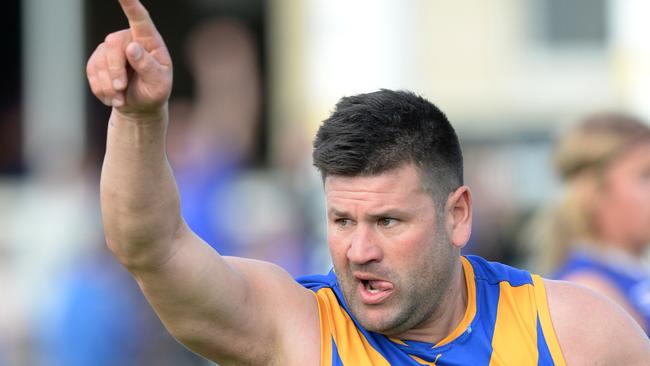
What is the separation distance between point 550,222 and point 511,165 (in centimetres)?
555

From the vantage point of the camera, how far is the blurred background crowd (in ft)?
35.2

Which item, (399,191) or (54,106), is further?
(54,106)

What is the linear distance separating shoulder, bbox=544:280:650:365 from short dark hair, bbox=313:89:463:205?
19.5 inches

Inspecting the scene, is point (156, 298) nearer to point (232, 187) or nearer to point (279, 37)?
point (232, 187)

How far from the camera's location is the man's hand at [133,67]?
3.31 meters

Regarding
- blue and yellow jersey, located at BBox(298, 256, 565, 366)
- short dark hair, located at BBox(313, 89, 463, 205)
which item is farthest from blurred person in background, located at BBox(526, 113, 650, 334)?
short dark hair, located at BBox(313, 89, 463, 205)

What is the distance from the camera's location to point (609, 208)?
6000 millimetres

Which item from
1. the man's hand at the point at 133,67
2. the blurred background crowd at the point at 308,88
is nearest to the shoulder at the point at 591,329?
the man's hand at the point at 133,67

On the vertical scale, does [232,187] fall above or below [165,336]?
above

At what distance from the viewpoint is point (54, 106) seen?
12.6 m

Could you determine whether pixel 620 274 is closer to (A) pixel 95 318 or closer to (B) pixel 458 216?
(B) pixel 458 216

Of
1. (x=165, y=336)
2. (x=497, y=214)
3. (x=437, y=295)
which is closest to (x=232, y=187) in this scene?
(x=165, y=336)

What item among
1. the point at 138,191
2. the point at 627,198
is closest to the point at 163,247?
the point at 138,191

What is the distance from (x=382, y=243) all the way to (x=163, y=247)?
654 mm
